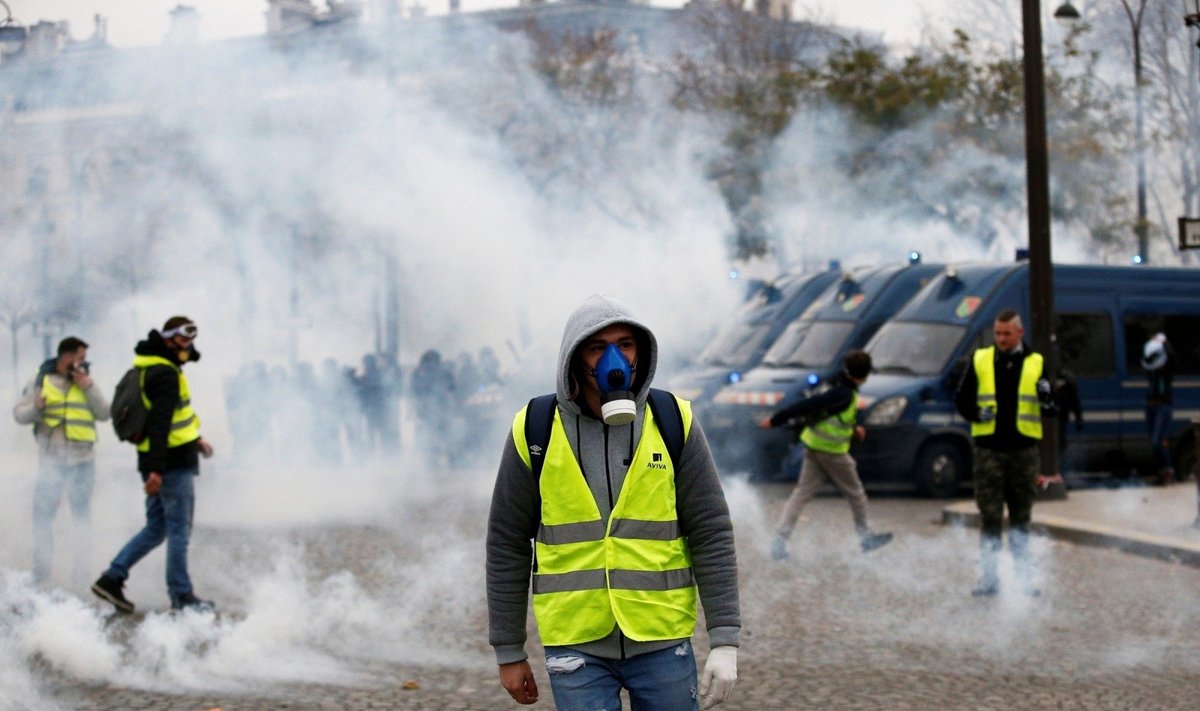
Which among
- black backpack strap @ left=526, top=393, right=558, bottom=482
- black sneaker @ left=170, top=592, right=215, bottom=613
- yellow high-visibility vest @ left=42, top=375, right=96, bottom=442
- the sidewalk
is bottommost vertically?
the sidewalk

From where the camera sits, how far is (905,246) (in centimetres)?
2428

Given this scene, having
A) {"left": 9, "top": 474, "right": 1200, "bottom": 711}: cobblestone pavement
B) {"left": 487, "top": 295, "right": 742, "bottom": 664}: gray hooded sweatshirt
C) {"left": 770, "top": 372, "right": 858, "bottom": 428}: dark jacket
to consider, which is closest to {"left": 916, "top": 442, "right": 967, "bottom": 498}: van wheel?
{"left": 9, "top": 474, "right": 1200, "bottom": 711}: cobblestone pavement

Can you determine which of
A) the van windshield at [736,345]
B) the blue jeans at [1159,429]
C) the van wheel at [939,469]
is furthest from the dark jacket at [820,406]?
the van windshield at [736,345]

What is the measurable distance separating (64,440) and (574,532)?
6494 mm

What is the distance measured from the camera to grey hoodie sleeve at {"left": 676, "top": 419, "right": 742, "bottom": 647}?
3641mm

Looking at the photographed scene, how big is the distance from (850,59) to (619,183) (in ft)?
30.7

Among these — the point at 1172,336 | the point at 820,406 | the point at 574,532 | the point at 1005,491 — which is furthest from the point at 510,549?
the point at 1172,336

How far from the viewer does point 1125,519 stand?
1212 centimetres

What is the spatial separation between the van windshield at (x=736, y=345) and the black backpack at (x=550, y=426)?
1380cm

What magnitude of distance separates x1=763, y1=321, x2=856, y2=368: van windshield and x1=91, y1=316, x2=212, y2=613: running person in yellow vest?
9084 millimetres

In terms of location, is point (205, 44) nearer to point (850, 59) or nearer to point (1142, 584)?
point (1142, 584)

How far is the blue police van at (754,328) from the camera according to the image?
56.1 feet

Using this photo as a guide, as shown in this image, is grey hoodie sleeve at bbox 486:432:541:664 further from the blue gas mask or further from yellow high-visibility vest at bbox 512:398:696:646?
the blue gas mask

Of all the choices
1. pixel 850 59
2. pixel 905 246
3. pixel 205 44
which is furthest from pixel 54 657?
pixel 850 59
